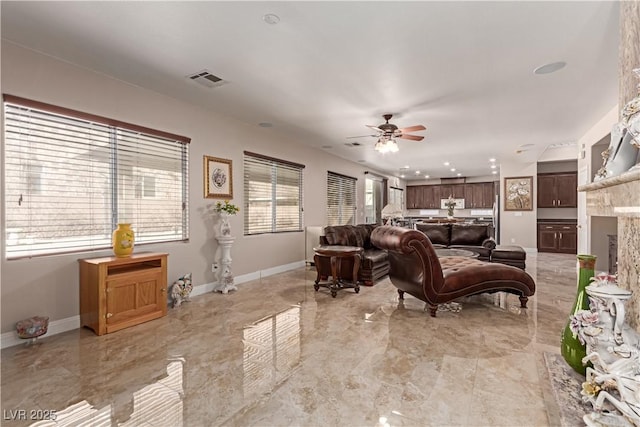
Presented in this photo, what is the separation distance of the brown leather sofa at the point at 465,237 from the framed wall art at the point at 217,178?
456cm

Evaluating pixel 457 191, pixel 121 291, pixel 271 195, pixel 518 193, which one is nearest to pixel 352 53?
pixel 121 291

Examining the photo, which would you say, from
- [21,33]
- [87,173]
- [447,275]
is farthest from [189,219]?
[447,275]

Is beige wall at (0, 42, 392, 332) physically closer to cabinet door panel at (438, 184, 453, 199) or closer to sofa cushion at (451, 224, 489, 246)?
sofa cushion at (451, 224, 489, 246)

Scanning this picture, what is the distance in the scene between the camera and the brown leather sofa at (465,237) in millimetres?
6172

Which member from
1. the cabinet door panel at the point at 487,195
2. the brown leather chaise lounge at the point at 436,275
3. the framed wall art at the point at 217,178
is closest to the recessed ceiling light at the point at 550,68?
the brown leather chaise lounge at the point at 436,275

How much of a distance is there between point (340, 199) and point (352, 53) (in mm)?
5466

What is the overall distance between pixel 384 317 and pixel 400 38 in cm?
275

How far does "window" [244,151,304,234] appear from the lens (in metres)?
5.29

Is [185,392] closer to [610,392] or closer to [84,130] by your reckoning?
[610,392]

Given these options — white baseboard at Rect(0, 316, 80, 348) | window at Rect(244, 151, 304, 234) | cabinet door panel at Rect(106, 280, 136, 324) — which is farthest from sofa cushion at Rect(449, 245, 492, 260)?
white baseboard at Rect(0, 316, 80, 348)

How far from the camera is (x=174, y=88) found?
3721mm

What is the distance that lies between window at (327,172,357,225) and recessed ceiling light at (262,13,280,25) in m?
5.28

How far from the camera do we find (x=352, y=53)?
2.87m

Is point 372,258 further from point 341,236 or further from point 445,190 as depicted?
point 445,190
